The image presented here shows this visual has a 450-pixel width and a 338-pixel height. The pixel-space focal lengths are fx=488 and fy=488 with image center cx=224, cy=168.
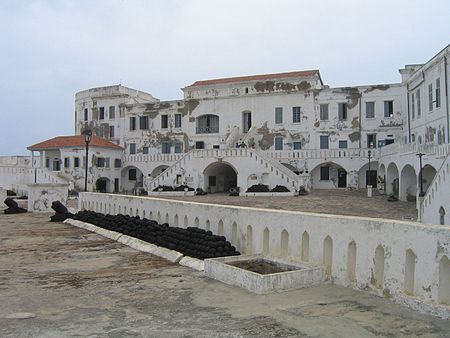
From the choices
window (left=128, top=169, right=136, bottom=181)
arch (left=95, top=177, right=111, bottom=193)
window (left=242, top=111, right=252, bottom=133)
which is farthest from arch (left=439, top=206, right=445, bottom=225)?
window (left=128, top=169, right=136, bottom=181)

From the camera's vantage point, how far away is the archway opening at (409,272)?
5.43 m

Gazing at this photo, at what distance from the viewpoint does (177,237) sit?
948 centimetres

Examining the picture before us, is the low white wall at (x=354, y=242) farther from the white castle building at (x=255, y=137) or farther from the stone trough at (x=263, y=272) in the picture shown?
the white castle building at (x=255, y=137)

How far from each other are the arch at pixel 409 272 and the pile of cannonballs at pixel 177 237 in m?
3.34

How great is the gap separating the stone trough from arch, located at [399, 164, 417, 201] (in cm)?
2286

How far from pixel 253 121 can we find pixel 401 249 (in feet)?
128

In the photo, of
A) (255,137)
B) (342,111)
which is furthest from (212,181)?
(342,111)

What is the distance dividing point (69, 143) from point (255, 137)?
17.4 m

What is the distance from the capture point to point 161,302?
5910mm

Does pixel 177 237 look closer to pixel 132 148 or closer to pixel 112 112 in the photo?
pixel 132 148

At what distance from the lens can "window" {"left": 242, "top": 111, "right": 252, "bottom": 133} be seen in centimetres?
4470

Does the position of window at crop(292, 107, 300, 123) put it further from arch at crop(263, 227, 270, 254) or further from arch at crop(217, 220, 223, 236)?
arch at crop(263, 227, 270, 254)

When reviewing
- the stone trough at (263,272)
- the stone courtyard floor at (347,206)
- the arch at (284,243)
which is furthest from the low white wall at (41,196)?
the arch at (284,243)

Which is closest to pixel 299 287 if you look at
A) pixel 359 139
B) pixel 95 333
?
pixel 95 333
